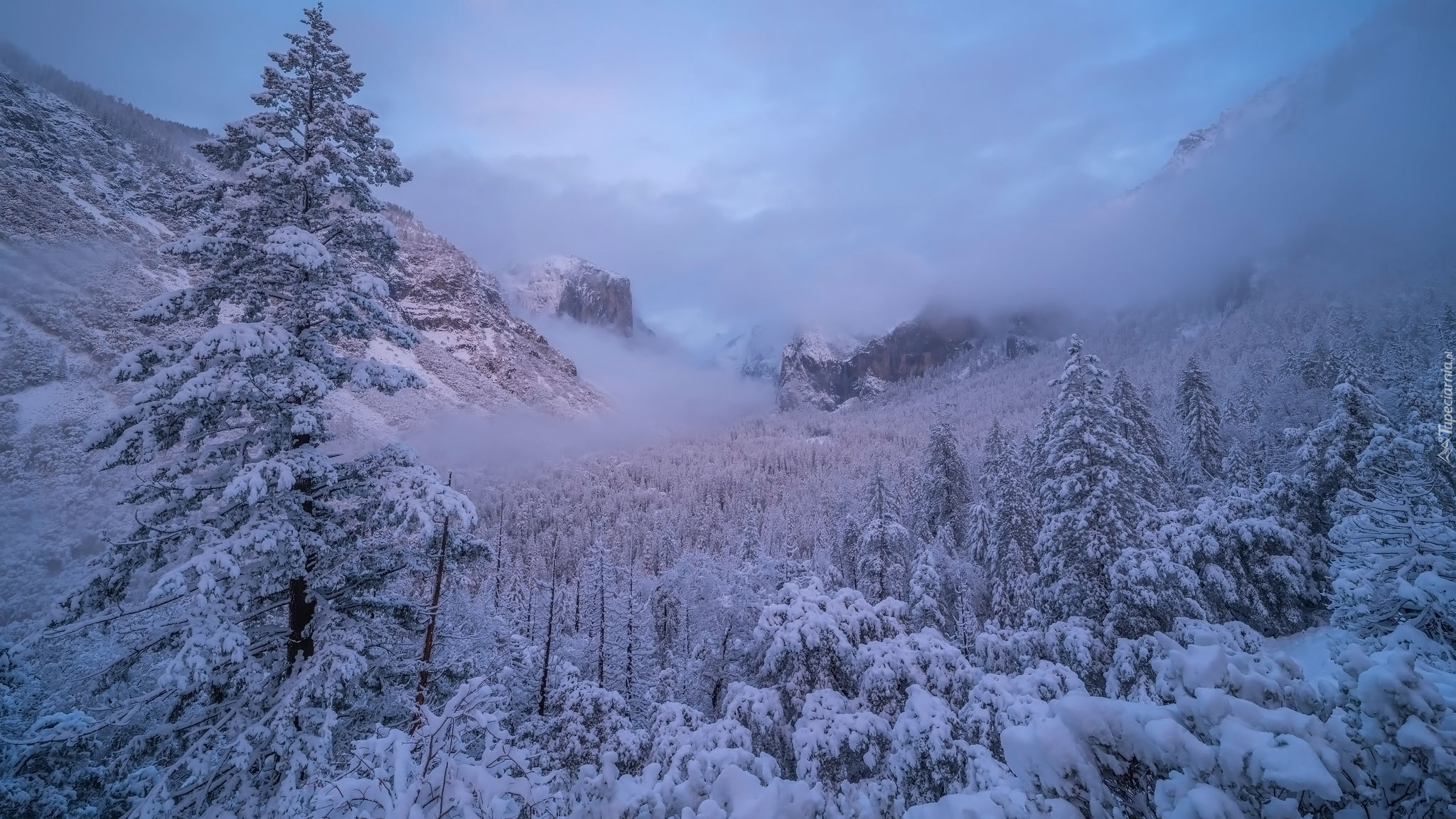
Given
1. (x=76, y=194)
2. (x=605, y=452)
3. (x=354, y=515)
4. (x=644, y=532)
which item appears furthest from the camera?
(x=605, y=452)

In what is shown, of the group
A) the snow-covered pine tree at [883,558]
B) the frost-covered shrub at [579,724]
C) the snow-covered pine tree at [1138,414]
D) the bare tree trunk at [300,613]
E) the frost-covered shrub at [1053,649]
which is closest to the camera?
the bare tree trunk at [300,613]

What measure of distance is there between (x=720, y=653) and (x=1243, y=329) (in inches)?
5557

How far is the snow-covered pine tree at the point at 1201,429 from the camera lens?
2958 centimetres

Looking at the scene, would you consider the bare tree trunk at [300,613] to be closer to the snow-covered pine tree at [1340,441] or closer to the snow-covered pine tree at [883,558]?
the snow-covered pine tree at [883,558]

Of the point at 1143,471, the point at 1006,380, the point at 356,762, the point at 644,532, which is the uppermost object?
the point at 1006,380

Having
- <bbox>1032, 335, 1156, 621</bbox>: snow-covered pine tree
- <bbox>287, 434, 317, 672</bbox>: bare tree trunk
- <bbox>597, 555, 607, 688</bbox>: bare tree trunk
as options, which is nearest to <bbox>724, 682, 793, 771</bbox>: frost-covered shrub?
<bbox>287, 434, 317, 672</bbox>: bare tree trunk

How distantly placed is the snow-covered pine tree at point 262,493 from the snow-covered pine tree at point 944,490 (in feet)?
113

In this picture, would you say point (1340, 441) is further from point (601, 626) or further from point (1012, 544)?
point (601, 626)

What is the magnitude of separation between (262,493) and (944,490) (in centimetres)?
3701

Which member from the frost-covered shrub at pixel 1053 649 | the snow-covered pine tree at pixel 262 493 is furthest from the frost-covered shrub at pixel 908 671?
the frost-covered shrub at pixel 1053 649

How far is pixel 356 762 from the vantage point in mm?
4422

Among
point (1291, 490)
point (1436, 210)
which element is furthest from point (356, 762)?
point (1436, 210)

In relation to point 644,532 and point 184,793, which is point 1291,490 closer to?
point 184,793

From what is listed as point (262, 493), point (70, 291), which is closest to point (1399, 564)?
point (262, 493)
